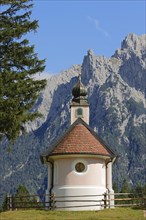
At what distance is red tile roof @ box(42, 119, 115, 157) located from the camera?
40.2 meters

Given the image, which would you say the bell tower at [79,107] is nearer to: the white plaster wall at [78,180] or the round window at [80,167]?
the white plaster wall at [78,180]

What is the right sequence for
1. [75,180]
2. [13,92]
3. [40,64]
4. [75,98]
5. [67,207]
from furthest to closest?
[75,98] < [75,180] < [67,207] < [40,64] < [13,92]

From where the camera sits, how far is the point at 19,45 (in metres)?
29.6

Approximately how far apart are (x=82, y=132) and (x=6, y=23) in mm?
15220

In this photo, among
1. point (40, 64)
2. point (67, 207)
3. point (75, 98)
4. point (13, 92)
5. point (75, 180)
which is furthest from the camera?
point (75, 98)

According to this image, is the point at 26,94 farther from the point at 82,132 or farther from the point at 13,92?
the point at 82,132

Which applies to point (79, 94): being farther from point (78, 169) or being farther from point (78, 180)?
point (78, 180)

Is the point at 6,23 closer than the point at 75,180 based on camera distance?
Yes

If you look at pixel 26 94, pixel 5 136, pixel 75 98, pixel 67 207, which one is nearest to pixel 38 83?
pixel 26 94

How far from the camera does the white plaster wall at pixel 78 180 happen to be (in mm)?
39375

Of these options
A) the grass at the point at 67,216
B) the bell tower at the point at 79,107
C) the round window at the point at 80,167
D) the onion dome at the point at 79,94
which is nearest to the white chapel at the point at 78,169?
the round window at the point at 80,167

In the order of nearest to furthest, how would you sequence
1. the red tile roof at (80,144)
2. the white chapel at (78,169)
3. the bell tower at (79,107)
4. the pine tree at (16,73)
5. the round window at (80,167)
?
the pine tree at (16,73) → the white chapel at (78,169) → the round window at (80,167) → the red tile roof at (80,144) → the bell tower at (79,107)

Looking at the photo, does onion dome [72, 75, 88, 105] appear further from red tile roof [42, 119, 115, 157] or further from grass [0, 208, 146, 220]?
grass [0, 208, 146, 220]

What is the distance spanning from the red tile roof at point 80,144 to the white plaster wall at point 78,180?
0.72 meters
